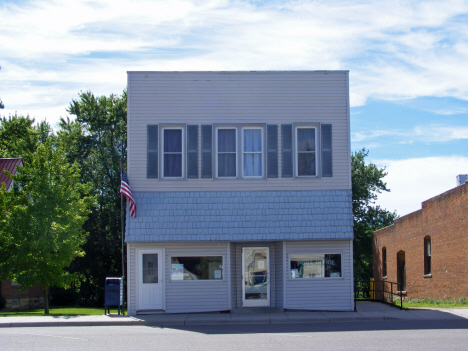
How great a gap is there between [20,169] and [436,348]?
1610cm

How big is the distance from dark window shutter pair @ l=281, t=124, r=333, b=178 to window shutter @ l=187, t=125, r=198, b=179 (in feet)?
10.0

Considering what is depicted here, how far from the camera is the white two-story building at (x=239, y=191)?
1775 centimetres

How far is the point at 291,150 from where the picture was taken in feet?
60.4

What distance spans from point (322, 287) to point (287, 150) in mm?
4874

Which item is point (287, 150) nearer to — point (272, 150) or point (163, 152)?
point (272, 150)

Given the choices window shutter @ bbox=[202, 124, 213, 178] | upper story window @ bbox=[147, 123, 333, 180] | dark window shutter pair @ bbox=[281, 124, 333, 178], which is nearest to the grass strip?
upper story window @ bbox=[147, 123, 333, 180]

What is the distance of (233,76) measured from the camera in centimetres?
1848

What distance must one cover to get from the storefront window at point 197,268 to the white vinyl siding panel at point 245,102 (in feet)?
11.5

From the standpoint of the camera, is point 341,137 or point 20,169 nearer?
point 341,137

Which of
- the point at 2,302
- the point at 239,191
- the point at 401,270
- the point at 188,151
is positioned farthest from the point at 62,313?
the point at 401,270

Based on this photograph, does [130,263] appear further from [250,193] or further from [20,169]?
[20,169]

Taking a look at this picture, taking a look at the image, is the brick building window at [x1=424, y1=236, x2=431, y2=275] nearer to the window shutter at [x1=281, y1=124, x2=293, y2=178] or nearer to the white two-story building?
the white two-story building

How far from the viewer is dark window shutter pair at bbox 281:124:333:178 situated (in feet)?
60.1

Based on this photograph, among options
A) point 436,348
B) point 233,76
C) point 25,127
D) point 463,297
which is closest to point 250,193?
point 233,76
